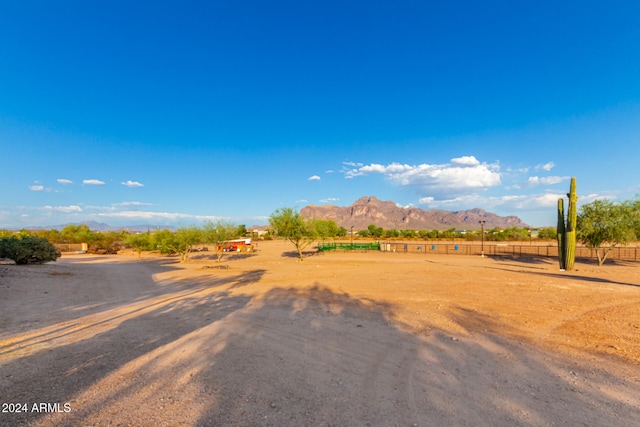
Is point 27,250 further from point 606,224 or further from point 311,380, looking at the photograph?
point 606,224

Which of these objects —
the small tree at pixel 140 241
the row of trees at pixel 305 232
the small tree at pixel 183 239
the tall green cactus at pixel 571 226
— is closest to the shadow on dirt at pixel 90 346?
the row of trees at pixel 305 232

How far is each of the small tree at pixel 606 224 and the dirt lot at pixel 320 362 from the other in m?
21.3

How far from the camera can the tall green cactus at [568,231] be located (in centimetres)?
2450

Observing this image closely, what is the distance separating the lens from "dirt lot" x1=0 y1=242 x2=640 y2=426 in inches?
181

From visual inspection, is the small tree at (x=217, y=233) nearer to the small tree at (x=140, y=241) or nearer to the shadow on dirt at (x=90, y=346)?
the small tree at (x=140, y=241)

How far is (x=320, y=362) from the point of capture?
6578 millimetres

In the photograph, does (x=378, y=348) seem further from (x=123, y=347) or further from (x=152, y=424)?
(x=123, y=347)

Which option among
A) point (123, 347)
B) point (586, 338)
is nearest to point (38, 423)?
point (123, 347)

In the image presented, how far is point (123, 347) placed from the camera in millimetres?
7301

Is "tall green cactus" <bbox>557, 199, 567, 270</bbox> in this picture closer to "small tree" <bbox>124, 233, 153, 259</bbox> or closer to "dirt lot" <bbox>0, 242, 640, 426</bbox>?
"dirt lot" <bbox>0, 242, 640, 426</bbox>

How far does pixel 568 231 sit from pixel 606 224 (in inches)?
329

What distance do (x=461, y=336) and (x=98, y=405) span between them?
8.30 m

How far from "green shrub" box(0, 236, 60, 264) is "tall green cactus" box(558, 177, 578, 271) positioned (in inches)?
1687

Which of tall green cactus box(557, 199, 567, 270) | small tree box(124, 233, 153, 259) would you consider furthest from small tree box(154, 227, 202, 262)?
tall green cactus box(557, 199, 567, 270)
